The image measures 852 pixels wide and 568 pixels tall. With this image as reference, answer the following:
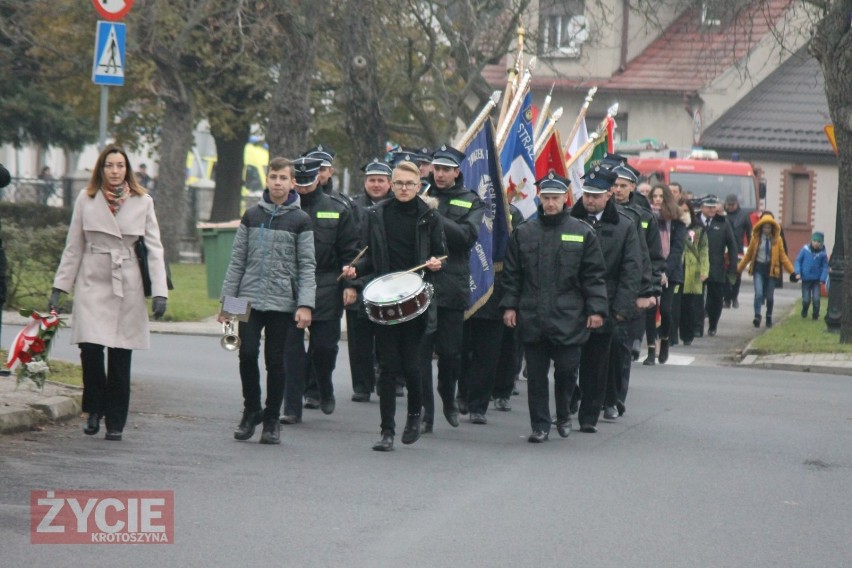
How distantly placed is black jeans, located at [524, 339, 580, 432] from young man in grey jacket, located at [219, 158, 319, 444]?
1722 mm

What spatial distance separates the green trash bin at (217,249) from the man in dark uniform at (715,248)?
6496 millimetres

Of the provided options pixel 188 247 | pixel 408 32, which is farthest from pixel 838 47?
pixel 188 247

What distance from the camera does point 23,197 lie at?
3688 cm

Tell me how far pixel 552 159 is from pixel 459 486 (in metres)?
7.20

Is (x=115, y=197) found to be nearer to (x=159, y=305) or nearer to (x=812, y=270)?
(x=159, y=305)

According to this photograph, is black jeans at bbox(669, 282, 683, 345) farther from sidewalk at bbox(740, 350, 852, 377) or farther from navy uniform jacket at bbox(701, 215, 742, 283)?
navy uniform jacket at bbox(701, 215, 742, 283)

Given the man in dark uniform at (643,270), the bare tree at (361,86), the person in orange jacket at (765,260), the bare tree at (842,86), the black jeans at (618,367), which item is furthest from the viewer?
the person in orange jacket at (765,260)

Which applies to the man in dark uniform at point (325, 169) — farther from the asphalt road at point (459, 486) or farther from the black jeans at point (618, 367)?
the black jeans at point (618, 367)

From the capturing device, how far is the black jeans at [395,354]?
416 inches

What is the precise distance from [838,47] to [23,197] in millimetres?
21967

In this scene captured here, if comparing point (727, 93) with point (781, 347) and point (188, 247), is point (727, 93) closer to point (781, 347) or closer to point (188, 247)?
point (188, 247)

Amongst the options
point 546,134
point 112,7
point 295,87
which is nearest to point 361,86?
point 295,87

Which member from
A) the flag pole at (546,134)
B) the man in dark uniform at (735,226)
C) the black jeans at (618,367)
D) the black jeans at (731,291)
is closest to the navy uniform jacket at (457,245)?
the black jeans at (618,367)

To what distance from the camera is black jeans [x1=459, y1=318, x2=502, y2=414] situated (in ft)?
39.7
